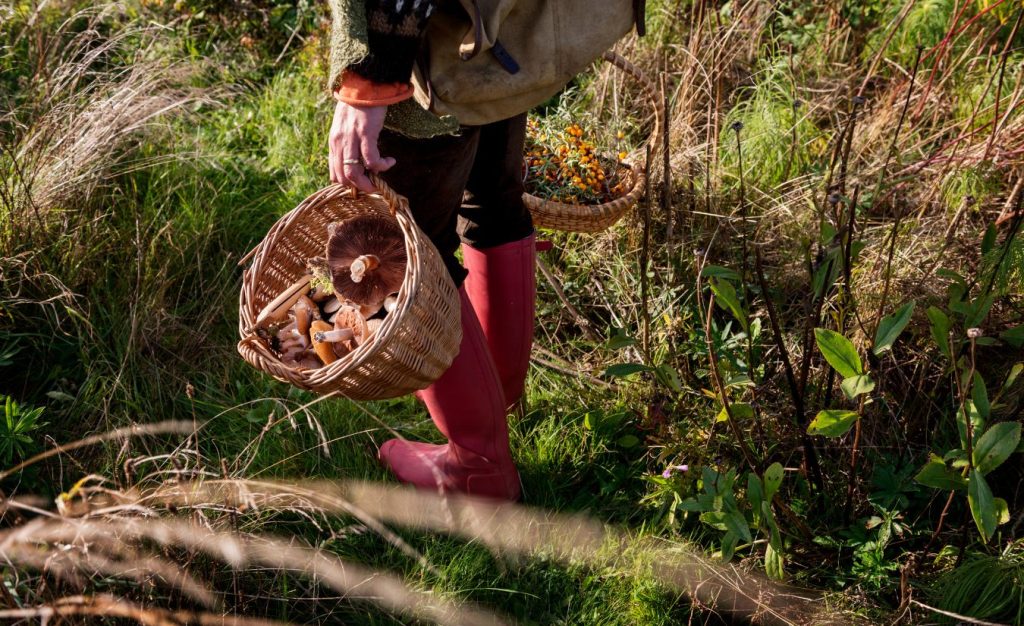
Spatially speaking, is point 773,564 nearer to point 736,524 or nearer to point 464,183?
point 736,524

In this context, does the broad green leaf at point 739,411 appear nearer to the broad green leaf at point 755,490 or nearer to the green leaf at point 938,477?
the broad green leaf at point 755,490

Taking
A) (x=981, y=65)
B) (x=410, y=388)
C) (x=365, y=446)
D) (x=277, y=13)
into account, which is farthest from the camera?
(x=277, y=13)

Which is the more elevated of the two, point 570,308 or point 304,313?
point 304,313

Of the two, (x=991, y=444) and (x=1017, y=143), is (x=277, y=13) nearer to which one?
(x=1017, y=143)

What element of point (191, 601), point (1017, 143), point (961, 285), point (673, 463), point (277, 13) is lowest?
point (191, 601)

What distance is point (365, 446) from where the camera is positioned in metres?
2.45

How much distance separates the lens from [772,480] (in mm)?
1828

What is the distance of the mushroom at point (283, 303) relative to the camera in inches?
77.4

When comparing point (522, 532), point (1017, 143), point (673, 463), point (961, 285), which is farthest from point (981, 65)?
point (522, 532)

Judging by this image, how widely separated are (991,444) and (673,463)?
761 mm

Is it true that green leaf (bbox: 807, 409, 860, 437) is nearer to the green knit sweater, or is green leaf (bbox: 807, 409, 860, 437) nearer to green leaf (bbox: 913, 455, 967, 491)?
green leaf (bbox: 913, 455, 967, 491)

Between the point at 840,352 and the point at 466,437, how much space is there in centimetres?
88

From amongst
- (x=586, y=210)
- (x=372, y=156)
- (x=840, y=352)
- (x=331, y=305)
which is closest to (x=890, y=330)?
(x=840, y=352)

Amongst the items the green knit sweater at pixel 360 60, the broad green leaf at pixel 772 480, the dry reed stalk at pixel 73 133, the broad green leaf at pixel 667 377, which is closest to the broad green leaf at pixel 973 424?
the broad green leaf at pixel 772 480
